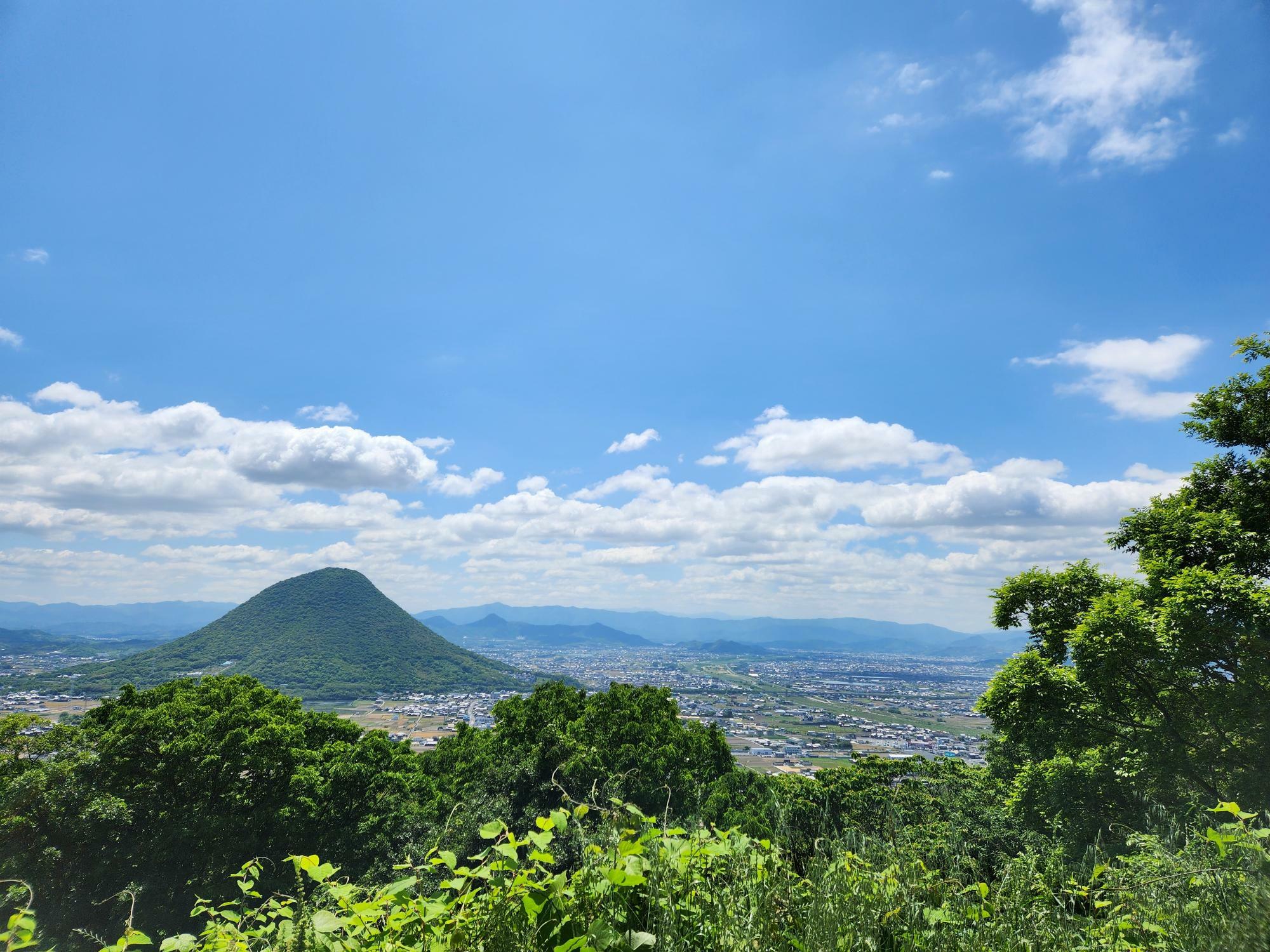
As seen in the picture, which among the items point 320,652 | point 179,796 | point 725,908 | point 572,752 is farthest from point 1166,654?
point 320,652

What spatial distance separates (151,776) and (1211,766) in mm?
23293

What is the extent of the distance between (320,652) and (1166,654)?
5049 inches

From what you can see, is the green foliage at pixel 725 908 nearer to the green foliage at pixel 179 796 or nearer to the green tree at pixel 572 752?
the green tree at pixel 572 752

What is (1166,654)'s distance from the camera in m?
9.27

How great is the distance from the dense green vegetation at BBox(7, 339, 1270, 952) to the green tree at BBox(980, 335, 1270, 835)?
1.9 inches

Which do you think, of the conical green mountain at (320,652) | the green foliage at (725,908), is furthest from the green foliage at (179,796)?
the conical green mountain at (320,652)

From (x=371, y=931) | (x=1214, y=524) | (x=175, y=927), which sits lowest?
(x=175, y=927)

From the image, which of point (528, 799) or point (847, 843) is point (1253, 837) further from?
point (528, 799)

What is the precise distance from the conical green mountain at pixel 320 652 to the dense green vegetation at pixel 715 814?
79957mm

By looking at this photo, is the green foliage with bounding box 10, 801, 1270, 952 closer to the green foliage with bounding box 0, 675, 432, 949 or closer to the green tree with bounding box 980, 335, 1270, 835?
the green tree with bounding box 980, 335, 1270, 835

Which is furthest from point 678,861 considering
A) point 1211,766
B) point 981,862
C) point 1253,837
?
point 1211,766

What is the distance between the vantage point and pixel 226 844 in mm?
14367

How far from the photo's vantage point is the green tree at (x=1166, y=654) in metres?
8.85

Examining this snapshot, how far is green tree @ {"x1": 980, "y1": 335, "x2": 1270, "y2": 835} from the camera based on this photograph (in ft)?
29.0
